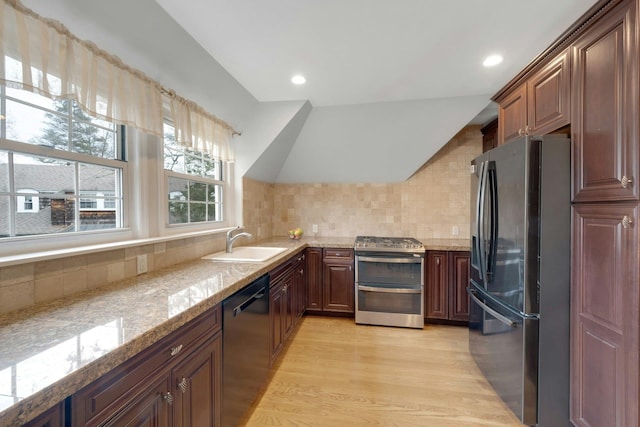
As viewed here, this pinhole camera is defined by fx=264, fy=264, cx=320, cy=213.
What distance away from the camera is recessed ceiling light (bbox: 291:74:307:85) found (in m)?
2.18

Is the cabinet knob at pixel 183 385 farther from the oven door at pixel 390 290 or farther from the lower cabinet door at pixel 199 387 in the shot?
the oven door at pixel 390 290

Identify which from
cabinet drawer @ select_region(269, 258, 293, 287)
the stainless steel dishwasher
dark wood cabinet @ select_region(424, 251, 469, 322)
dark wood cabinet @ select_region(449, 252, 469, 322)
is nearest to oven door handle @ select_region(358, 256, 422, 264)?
dark wood cabinet @ select_region(424, 251, 469, 322)

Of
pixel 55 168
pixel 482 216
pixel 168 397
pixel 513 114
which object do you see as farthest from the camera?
pixel 513 114

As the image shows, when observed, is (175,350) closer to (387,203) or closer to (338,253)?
(338,253)

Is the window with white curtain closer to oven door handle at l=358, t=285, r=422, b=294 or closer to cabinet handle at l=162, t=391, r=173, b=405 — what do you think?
cabinet handle at l=162, t=391, r=173, b=405

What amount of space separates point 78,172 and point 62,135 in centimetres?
19

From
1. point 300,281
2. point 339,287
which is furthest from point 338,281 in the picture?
point 300,281

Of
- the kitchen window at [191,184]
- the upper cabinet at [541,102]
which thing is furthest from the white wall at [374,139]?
the kitchen window at [191,184]

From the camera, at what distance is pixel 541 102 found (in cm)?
182

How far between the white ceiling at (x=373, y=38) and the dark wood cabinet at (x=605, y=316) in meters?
1.14

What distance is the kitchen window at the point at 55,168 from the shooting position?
1.09 m

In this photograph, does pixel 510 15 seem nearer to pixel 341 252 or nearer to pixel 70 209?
pixel 341 252

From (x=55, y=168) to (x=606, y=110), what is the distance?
271cm

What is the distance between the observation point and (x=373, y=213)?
3605 mm
